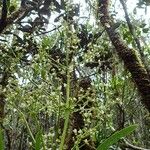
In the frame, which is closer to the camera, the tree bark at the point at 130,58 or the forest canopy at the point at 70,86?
the forest canopy at the point at 70,86

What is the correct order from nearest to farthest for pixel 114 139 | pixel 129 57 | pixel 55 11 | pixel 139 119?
pixel 114 139 < pixel 129 57 < pixel 55 11 < pixel 139 119

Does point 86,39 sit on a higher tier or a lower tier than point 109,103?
higher

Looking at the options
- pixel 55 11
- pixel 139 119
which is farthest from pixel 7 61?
pixel 139 119

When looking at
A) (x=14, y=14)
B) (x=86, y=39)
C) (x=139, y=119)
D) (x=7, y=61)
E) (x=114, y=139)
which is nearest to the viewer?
(x=114, y=139)

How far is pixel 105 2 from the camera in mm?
3119

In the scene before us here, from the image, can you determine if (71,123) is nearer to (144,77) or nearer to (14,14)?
(144,77)

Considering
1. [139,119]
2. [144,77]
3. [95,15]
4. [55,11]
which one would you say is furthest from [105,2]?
[139,119]

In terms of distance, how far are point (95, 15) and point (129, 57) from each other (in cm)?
52

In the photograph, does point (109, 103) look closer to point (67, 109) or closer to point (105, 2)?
point (67, 109)

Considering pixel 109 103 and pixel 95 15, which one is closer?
pixel 109 103

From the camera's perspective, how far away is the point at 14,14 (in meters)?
3.05

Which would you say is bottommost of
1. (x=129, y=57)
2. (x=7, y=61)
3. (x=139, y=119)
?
(x=129, y=57)

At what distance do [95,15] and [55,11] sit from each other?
43.2 inches

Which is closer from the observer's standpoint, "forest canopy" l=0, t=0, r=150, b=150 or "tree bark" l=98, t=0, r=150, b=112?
"forest canopy" l=0, t=0, r=150, b=150
